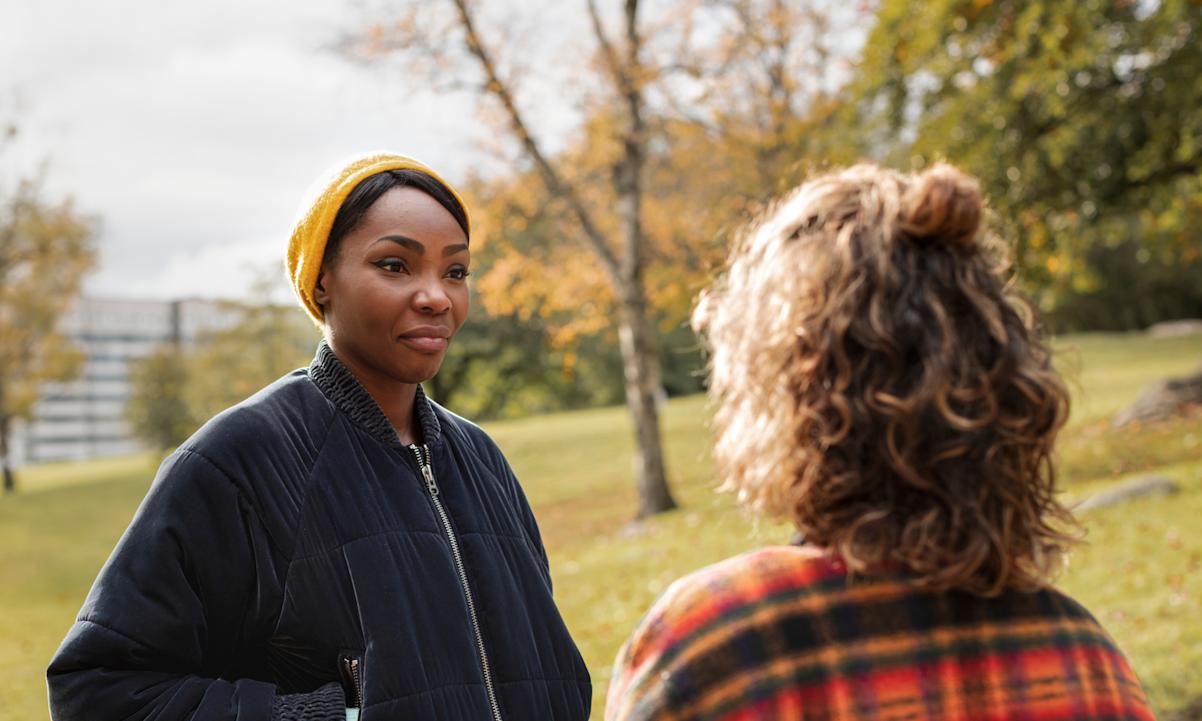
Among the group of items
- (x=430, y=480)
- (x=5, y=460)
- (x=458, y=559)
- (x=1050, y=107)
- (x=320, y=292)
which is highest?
(x=1050, y=107)

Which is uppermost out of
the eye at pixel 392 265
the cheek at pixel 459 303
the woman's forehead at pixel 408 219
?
the woman's forehead at pixel 408 219

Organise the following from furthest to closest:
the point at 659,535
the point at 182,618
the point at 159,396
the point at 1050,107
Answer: the point at 159,396 < the point at 659,535 < the point at 1050,107 < the point at 182,618

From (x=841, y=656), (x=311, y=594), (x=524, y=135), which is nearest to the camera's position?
(x=841, y=656)

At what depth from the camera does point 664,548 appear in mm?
13984

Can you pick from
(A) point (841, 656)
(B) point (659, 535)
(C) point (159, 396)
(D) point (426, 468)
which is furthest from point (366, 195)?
(C) point (159, 396)

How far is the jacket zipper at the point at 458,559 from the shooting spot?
2.22m

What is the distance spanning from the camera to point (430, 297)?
90.6 inches

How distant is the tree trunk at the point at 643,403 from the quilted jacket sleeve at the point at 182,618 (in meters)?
15.5

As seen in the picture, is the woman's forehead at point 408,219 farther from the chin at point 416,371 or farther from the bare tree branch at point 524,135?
the bare tree branch at point 524,135

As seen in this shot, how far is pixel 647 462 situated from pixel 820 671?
1667 centimetres

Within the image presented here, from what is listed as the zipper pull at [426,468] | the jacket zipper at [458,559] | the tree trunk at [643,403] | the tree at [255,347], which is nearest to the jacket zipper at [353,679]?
the jacket zipper at [458,559]

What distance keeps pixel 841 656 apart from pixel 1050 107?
13.4 m

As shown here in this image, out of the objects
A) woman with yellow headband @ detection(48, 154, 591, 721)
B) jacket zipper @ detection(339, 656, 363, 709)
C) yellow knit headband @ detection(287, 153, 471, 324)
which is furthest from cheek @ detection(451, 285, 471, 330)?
jacket zipper @ detection(339, 656, 363, 709)

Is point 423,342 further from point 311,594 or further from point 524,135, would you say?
point 524,135
